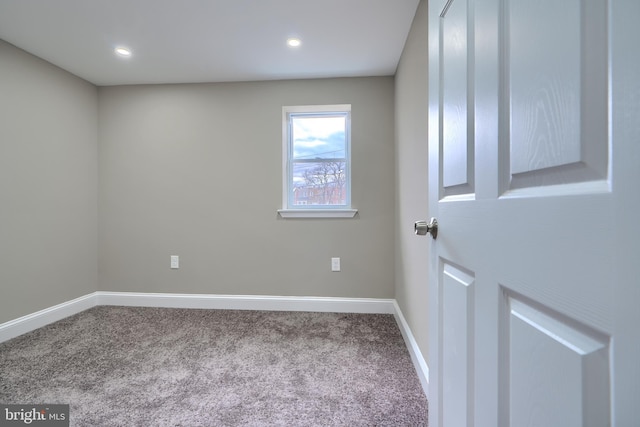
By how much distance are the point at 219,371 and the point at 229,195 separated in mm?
1600

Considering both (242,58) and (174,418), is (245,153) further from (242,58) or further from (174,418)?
(174,418)

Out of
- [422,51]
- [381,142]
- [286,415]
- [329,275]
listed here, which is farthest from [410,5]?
[286,415]

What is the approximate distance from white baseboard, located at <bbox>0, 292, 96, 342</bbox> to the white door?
3.07 meters

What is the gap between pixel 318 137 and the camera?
8.96 ft

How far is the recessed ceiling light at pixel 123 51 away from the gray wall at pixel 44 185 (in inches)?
28.9

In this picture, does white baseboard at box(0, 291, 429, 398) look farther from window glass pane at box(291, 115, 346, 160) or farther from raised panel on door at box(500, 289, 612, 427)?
raised panel on door at box(500, 289, 612, 427)

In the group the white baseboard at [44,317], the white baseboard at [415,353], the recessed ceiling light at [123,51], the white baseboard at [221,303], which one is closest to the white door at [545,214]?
the white baseboard at [415,353]

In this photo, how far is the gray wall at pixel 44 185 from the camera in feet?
6.88

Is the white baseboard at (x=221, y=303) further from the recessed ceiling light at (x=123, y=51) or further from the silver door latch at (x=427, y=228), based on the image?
the recessed ceiling light at (x=123, y=51)

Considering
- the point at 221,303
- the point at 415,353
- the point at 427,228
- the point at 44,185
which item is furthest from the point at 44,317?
the point at 427,228

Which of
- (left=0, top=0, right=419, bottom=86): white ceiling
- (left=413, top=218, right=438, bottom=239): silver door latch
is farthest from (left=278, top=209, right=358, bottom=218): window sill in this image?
(left=413, top=218, right=438, bottom=239): silver door latch

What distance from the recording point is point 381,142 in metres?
2.59

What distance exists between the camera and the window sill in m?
2.61

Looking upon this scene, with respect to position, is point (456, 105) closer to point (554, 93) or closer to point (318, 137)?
point (554, 93)
